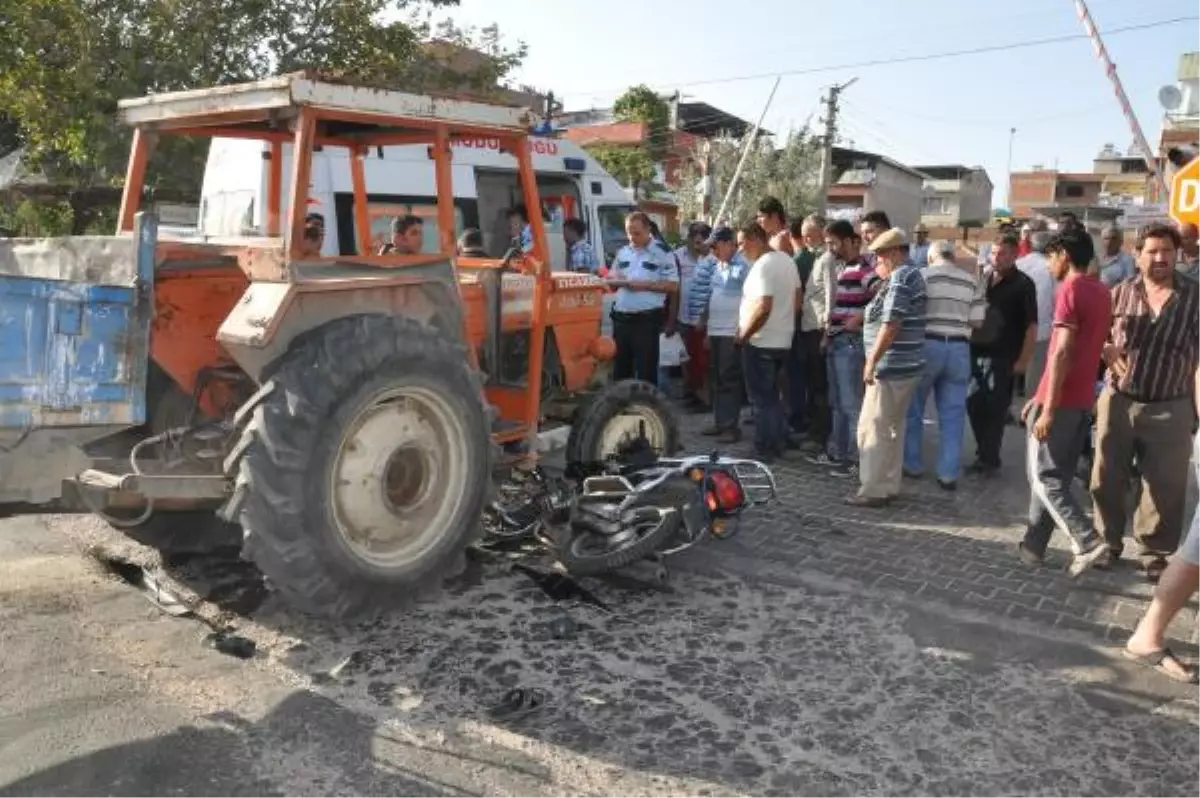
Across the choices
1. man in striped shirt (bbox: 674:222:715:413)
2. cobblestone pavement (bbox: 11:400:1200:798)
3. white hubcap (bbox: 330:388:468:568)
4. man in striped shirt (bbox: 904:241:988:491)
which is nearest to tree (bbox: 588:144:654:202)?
man in striped shirt (bbox: 674:222:715:413)

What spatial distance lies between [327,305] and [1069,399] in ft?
12.1

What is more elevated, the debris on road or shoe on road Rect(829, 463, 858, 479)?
shoe on road Rect(829, 463, 858, 479)

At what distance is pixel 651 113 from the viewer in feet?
145

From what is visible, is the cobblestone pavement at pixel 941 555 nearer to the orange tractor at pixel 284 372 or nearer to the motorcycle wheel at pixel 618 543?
the motorcycle wheel at pixel 618 543

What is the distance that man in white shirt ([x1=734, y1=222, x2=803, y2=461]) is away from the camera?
694 centimetres

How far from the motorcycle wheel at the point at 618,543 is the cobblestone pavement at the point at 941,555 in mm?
543

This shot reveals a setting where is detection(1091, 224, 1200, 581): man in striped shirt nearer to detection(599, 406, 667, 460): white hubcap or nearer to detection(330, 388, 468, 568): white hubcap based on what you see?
detection(599, 406, 667, 460): white hubcap

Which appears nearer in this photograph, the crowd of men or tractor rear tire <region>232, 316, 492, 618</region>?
tractor rear tire <region>232, 316, 492, 618</region>

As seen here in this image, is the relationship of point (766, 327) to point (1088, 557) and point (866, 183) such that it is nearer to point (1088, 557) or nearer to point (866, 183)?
point (1088, 557)

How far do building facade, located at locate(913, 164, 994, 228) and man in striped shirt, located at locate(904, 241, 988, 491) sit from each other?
187 feet

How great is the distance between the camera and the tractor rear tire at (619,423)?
5.55m

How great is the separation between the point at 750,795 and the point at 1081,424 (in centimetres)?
310

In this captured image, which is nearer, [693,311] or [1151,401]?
[1151,401]

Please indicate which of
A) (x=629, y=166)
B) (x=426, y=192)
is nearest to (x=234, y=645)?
(x=426, y=192)
